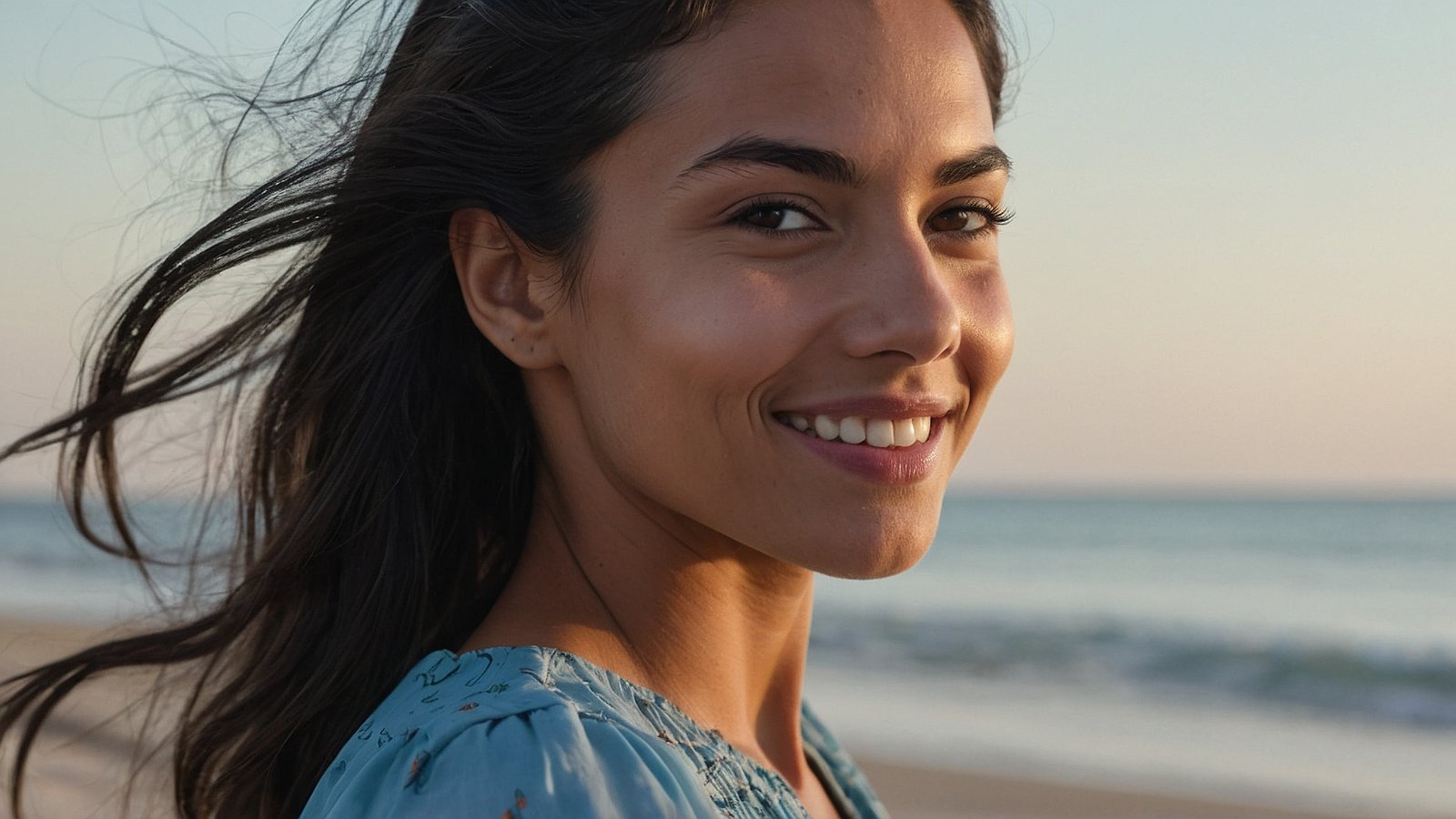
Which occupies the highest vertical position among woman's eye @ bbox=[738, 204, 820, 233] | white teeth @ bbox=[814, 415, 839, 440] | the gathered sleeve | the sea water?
the sea water

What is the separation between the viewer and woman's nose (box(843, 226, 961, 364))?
1.75 m

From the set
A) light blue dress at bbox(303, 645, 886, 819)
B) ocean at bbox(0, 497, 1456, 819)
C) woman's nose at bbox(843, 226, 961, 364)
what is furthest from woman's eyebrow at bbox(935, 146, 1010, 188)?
ocean at bbox(0, 497, 1456, 819)

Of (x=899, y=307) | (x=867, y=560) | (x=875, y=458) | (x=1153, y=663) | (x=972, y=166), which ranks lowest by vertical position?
(x=867, y=560)

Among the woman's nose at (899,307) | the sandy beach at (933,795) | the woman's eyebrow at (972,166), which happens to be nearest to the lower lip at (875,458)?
the woman's nose at (899,307)

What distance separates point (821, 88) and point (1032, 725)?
24.9 feet

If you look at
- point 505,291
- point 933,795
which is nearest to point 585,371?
point 505,291

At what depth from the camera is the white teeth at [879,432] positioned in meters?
1.81

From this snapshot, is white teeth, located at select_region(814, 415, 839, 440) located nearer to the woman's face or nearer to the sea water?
the woman's face

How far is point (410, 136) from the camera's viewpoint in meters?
1.98

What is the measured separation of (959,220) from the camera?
1947 millimetres

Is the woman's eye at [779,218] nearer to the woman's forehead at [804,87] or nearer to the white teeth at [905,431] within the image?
the woman's forehead at [804,87]

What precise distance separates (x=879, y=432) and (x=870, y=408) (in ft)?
0.13

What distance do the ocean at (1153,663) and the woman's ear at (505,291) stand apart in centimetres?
132

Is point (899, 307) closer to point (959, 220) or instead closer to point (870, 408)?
point (870, 408)
